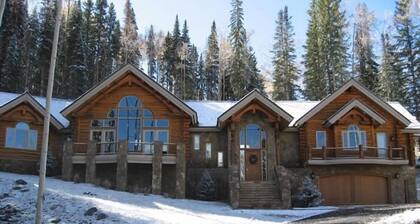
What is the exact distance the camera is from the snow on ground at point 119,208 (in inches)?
691

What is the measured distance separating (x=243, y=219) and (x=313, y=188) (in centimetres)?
796

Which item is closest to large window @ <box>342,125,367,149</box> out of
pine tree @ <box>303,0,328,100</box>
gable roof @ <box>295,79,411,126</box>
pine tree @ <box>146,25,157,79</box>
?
gable roof @ <box>295,79,411,126</box>

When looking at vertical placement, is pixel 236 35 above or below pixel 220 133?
above

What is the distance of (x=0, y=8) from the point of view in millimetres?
14195

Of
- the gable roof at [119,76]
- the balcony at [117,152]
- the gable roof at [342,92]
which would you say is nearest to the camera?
the balcony at [117,152]

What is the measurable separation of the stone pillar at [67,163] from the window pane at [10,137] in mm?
3910

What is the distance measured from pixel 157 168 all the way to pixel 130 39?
117 ft

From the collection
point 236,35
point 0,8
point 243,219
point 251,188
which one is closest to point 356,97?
point 251,188

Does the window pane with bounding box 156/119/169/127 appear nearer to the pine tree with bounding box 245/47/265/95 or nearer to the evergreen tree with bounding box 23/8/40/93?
the pine tree with bounding box 245/47/265/95

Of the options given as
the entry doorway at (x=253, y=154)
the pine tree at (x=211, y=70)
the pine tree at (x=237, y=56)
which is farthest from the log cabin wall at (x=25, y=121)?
the pine tree at (x=211, y=70)

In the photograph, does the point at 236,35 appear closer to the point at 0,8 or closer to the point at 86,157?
the point at 86,157

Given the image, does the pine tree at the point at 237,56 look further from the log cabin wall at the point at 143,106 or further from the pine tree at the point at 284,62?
the log cabin wall at the point at 143,106

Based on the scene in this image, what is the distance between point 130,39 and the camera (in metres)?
58.6

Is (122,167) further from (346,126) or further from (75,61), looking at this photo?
(75,61)
